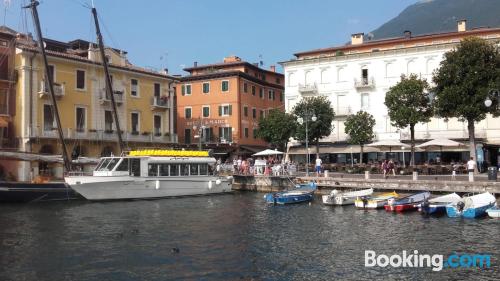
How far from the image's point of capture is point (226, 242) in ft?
68.8

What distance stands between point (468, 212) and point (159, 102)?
3871 centimetres

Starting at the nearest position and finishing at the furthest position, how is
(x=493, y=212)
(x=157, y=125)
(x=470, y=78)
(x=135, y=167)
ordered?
1. (x=493, y=212)
2. (x=470, y=78)
3. (x=135, y=167)
4. (x=157, y=125)

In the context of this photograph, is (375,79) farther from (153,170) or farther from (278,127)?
(153,170)

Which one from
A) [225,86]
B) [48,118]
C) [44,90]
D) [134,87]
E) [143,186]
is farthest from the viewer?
[225,86]

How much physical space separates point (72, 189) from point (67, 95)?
46.5 feet

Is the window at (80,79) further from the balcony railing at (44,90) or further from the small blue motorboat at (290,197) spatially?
the small blue motorboat at (290,197)

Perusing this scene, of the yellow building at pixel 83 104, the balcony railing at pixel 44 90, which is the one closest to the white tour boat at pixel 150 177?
the yellow building at pixel 83 104

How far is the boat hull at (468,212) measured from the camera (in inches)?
1044

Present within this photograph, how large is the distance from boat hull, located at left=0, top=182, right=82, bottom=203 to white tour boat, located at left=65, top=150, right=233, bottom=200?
6.97ft

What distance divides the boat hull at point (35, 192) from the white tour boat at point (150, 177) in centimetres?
213

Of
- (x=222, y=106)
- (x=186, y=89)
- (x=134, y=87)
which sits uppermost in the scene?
(x=186, y=89)

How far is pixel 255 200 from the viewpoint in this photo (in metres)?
38.6

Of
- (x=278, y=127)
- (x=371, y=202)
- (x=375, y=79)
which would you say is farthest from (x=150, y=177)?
(x=375, y=79)

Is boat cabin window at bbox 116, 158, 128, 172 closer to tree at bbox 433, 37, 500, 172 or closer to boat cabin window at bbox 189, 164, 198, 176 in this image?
boat cabin window at bbox 189, 164, 198, 176
